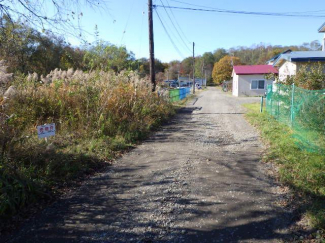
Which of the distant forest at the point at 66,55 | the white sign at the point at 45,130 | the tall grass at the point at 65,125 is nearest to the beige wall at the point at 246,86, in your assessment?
the distant forest at the point at 66,55

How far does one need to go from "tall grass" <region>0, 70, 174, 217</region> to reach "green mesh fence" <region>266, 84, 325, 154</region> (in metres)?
4.79

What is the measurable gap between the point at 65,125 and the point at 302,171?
6.65 metres

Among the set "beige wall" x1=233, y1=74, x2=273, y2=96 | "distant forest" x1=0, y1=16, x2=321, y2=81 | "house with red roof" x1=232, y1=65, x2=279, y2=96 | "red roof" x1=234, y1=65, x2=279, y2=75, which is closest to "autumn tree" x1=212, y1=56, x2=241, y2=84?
"distant forest" x1=0, y1=16, x2=321, y2=81

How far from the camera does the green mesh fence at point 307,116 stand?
20.1 ft

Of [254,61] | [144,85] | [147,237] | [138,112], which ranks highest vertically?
[254,61]

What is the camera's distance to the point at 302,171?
16.7ft

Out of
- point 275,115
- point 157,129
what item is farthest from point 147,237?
point 275,115

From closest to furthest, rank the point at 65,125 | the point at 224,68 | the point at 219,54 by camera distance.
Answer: the point at 65,125 < the point at 224,68 < the point at 219,54

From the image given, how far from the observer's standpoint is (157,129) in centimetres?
1048

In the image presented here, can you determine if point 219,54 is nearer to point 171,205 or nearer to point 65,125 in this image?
point 65,125

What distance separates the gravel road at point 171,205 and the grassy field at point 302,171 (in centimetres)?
33

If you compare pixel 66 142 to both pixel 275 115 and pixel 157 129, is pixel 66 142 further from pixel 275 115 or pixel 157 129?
pixel 275 115

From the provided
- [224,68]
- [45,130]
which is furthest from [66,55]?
[224,68]

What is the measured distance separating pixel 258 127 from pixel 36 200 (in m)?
8.17
